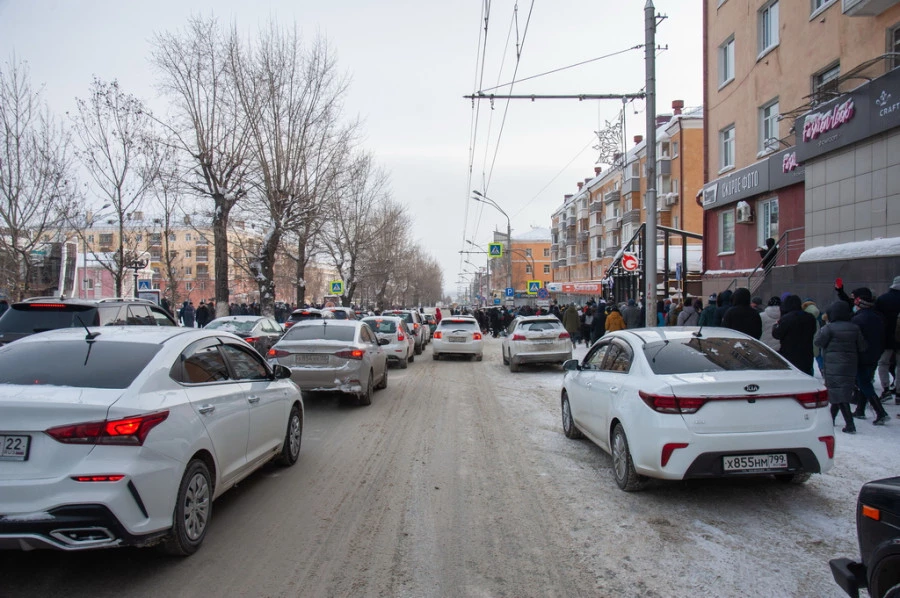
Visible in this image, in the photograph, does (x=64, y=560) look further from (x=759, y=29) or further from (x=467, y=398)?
(x=759, y=29)

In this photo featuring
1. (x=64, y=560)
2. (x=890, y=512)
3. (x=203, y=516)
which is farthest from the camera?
(x=203, y=516)

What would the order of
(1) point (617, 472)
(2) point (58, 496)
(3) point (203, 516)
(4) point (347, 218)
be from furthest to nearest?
(4) point (347, 218)
(1) point (617, 472)
(3) point (203, 516)
(2) point (58, 496)

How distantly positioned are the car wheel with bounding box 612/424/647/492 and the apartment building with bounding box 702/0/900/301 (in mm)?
8807

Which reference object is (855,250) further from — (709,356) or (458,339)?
(458,339)

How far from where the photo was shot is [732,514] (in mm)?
5074

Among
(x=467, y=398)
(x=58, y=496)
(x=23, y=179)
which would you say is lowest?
(x=467, y=398)

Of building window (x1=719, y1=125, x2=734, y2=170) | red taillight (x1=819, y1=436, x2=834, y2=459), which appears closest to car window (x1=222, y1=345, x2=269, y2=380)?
red taillight (x1=819, y1=436, x2=834, y2=459)

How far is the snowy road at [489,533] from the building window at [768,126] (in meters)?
13.3

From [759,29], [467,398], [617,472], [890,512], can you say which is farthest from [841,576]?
[759,29]

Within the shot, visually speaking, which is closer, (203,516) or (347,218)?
(203,516)

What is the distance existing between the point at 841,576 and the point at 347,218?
1413 inches

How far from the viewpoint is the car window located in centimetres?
555

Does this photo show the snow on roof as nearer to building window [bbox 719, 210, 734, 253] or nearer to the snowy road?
the snowy road

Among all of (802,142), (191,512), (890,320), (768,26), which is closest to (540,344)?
(802,142)
